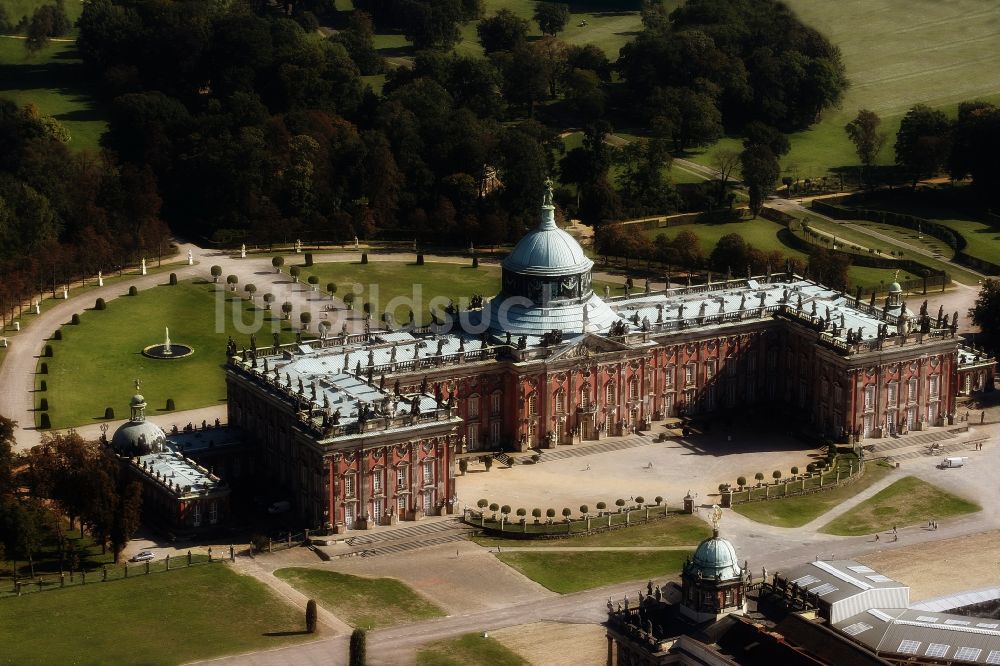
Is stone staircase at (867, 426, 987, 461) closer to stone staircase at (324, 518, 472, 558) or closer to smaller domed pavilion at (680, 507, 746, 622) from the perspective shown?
stone staircase at (324, 518, 472, 558)

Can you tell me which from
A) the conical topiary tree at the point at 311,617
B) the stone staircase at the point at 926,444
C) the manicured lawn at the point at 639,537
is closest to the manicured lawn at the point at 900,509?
the stone staircase at the point at 926,444

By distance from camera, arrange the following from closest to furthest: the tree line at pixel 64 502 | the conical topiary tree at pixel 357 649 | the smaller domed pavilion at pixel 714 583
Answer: the smaller domed pavilion at pixel 714 583, the conical topiary tree at pixel 357 649, the tree line at pixel 64 502

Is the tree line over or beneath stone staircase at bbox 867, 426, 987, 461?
over

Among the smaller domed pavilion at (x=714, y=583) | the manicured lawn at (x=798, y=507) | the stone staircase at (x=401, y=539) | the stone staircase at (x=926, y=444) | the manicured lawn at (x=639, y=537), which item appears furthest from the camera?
the stone staircase at (x=926, y=444)

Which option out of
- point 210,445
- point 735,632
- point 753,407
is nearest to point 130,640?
point 210,445

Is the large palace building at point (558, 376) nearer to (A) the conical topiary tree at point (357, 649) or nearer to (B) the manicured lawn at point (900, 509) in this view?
(B) the manicured lawn at point (900, 509)

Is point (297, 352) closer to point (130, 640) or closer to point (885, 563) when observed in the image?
point (130, 640)

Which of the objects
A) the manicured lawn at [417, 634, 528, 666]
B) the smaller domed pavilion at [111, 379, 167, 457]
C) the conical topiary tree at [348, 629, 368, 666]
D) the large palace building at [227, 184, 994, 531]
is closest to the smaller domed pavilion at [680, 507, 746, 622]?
the manicured lawn at [417, 634, 528, 666]
